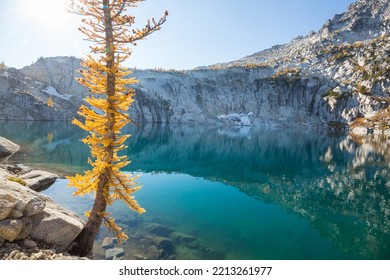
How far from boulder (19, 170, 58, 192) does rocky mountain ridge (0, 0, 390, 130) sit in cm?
12530

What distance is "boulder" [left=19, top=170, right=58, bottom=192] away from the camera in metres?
25.6

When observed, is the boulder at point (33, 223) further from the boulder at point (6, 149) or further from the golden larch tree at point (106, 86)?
the boulder at point (6, 149)

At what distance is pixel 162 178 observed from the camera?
37219 millimetres

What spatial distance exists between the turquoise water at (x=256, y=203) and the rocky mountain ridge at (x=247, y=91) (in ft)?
360

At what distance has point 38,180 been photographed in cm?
2652

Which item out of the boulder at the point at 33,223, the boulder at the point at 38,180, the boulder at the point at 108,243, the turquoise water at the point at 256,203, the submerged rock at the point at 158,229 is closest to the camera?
the boulder at the point at 33,223

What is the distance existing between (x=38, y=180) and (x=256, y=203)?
73.9 feet

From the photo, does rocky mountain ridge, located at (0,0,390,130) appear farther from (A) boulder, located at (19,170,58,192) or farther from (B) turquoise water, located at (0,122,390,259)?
(A) boulder, located at (19,170,58,192)

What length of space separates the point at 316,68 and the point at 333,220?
19838 centimetres

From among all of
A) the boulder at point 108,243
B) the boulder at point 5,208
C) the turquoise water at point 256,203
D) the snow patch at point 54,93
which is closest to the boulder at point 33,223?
the boulder at point 5,208

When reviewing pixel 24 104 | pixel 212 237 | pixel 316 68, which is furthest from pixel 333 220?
pixel 316 68

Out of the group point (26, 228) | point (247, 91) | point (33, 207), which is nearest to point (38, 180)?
point (33, 207)

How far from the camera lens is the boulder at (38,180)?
2556cm

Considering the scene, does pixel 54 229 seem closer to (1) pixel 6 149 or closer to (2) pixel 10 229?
(2) pixel 10 229
